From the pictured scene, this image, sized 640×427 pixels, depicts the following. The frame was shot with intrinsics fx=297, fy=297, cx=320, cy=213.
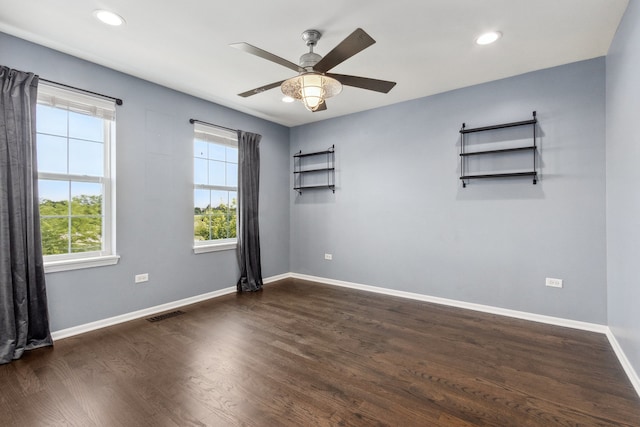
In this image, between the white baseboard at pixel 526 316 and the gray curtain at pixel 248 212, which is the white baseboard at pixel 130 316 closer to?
the gray curtain at pixel 248 212

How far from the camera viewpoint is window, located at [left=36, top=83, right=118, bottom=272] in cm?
287

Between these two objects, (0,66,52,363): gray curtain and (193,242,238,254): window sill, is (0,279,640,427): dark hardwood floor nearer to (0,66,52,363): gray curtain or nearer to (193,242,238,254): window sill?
(0,66,52,363): gray curtain

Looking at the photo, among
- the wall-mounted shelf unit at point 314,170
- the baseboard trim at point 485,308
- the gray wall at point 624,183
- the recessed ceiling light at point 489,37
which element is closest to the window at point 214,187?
the wall-mounted shelf unit at point 314,170

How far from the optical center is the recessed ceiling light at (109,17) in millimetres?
2354

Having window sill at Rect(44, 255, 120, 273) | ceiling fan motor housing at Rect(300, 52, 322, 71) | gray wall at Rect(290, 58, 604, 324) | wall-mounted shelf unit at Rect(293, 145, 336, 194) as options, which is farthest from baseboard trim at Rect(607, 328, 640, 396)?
window sill at Rect(44, 255, 120, 273)

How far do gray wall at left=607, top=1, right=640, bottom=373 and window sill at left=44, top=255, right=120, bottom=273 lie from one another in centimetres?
461

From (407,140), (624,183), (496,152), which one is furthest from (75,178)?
(624,183)

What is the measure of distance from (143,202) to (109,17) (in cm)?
Result: 188

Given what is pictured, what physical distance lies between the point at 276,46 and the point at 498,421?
11.0ft

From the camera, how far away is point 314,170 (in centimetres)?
521

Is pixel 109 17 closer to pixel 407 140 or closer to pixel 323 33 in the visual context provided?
pixel 323 33

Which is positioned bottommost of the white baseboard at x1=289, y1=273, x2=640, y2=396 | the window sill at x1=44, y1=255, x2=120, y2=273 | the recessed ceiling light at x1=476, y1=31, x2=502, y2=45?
the white baseboard at x1=289, y1=273, x2=640, y2=396

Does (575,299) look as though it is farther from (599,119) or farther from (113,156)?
(113,156)

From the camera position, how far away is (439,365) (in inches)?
94.5
